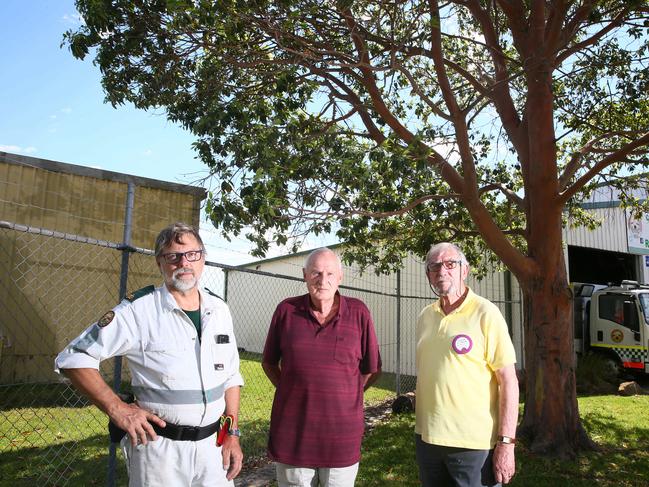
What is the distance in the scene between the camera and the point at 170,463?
2473mm

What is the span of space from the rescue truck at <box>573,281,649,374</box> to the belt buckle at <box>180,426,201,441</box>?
43.6ft

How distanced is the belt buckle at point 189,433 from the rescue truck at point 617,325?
13.3m

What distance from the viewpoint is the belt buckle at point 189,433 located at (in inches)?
98.9

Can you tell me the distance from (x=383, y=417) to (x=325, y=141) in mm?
4431

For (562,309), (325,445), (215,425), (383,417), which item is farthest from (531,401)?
(215,425)

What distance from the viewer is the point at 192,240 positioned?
2.73 m

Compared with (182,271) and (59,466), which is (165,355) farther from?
(59,466)

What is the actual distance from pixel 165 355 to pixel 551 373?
19.5 ft

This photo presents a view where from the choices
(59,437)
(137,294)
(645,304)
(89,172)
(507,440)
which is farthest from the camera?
(645,304)

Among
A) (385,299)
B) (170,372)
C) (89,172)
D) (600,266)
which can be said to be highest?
(89,172)

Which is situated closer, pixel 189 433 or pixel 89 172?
pixel 189 433

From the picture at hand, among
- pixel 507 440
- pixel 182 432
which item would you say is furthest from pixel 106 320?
pixel 507 440

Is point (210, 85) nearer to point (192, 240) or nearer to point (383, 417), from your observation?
point (192, 240)

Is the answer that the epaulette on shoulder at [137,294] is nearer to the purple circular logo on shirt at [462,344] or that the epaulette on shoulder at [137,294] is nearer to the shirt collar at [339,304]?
the shirt collar at [339,304]
